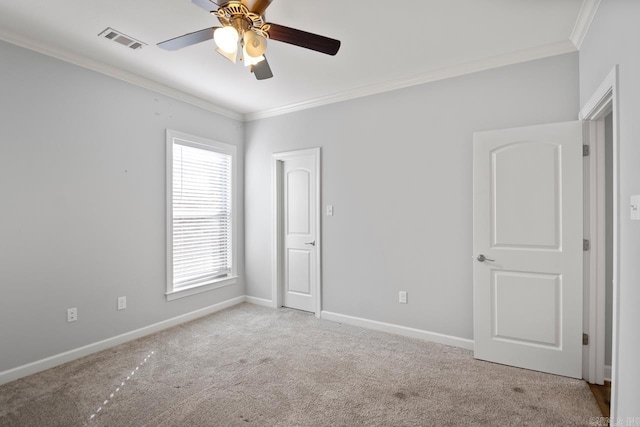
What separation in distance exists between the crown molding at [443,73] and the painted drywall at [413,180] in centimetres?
6

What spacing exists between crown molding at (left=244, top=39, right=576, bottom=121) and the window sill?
2378 millimetres

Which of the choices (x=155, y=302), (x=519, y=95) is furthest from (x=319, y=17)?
(x=155, y=302)

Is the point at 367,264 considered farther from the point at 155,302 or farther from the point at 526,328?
the point at 155,302

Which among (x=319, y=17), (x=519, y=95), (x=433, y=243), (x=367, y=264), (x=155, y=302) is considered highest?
(x=319, y=17)

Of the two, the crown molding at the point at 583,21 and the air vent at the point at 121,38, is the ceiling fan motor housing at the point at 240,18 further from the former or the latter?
the crown molding at the point at 583,21

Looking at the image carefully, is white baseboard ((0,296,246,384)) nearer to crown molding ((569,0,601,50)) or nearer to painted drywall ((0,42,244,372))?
painted drywall ((0,42,244,372))

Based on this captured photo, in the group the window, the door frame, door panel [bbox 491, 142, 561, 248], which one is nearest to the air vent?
the window

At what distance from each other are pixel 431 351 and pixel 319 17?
305cm

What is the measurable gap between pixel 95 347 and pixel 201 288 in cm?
125

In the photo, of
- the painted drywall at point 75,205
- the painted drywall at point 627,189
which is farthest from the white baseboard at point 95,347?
the painted drywall at point 627,189

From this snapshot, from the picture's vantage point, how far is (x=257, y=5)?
5.62 ft

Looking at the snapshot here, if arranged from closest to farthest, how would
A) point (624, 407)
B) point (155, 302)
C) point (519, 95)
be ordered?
point (624, 407) < point (519, 95) < point (155, 302)

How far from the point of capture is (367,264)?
3.67 metres

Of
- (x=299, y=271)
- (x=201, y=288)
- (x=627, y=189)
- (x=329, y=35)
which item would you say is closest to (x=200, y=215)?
(x=201, y=288)
